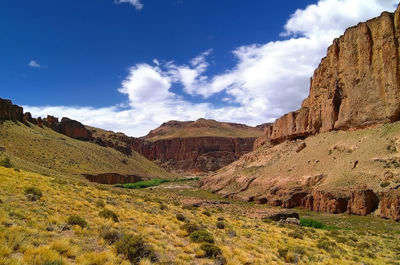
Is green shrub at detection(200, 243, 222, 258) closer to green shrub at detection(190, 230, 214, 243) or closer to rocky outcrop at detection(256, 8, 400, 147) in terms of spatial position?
green shrub at detection(190, 230, 214, 243)

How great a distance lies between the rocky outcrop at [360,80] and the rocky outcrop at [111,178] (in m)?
56.3

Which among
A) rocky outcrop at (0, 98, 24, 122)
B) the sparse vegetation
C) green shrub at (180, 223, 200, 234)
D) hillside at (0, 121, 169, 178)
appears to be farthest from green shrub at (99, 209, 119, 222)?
rocky outcrop at (0, 98, 24, 122)

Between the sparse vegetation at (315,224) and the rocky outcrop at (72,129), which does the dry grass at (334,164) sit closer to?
the sparse vegetation at (315,224)

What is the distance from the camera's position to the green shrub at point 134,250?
854cm

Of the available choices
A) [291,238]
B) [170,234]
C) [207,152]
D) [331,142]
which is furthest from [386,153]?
[207,152]

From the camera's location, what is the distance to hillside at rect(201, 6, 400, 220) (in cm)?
3541

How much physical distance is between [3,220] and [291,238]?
15526 mm

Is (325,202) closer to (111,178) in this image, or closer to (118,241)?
(118,241)

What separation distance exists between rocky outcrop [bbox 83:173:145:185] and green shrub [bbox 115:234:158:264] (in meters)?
71.2

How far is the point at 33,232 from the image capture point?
28.1 ft

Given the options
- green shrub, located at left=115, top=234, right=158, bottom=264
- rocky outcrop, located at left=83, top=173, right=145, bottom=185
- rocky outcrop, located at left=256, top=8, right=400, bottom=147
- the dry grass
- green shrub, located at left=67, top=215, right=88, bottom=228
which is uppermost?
rocky outcrop, located at left=256, top=8, right=400, bottom=147

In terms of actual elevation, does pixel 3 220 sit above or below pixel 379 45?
below

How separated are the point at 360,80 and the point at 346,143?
487 inches

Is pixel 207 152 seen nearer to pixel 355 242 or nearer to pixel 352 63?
pixel 352 63
